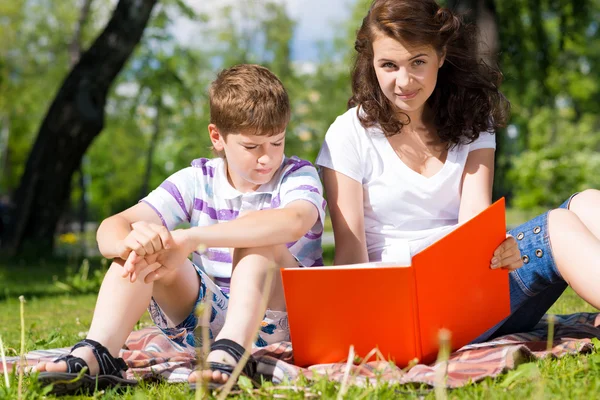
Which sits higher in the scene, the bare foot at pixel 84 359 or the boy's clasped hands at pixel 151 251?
the boy's clasped hands at pixel 151 251

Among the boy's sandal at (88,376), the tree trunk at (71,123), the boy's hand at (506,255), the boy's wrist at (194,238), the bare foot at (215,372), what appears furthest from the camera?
the tree trunk at (71,123)

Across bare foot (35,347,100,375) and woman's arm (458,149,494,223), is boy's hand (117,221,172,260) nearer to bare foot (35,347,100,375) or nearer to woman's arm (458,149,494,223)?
bare foot (35,347,100,375)

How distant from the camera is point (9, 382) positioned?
2.05 metres

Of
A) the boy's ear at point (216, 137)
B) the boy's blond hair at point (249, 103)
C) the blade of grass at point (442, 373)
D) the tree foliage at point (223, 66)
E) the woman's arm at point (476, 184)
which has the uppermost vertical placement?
the tree foliage at point (223, 66)

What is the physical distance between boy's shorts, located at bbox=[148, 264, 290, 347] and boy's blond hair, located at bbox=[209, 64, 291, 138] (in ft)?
1.78

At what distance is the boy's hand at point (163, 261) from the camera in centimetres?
221

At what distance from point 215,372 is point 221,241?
48 cm

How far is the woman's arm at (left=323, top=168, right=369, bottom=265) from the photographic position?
2781mm

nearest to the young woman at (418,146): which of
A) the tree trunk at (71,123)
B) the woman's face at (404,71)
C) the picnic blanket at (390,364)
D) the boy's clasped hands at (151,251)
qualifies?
the woman's face at (404,71)

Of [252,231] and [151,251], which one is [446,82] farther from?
[151,251]

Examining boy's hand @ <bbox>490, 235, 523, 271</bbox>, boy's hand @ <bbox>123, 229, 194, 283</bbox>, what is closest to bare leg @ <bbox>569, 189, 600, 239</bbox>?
boy's hand @ <bbox>490, 235, 523, 271</bbox>

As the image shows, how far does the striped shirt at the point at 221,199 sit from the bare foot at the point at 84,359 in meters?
0.65

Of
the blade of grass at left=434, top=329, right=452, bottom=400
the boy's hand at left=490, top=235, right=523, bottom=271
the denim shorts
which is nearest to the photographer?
the blade of grass at left=434, top=329, right=452, bottom=400

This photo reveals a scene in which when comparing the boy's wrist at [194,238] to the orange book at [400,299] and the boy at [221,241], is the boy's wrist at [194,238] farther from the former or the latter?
the orange book at [400,299]
